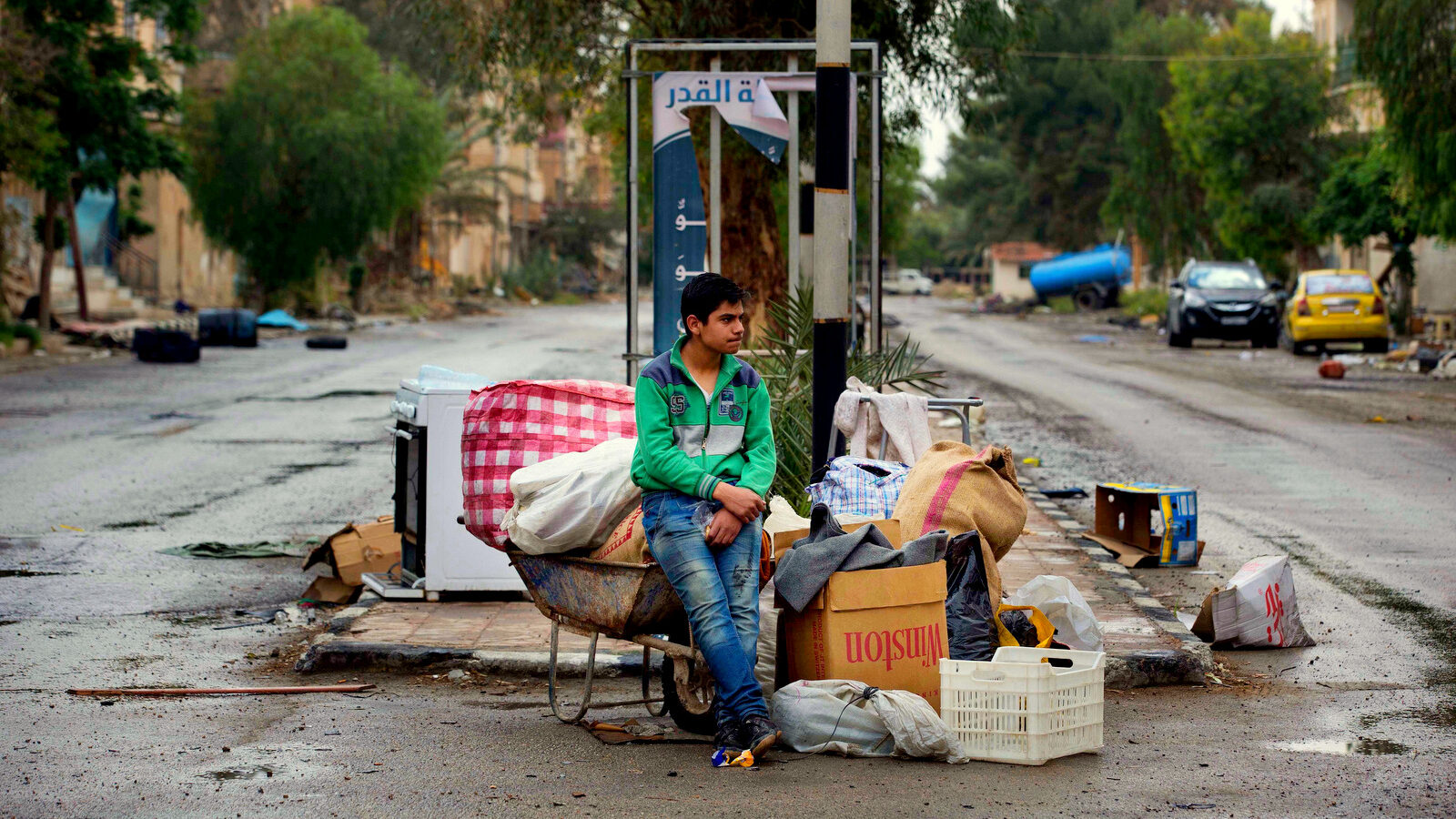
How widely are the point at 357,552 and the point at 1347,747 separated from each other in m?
5.16

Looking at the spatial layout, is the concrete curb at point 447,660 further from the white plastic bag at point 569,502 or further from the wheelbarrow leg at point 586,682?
the white plastic bag at point 569,502

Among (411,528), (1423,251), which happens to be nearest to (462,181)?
(1423,251)

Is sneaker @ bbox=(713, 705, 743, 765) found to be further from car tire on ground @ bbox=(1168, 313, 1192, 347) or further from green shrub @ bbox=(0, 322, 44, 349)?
car tire on ground @ bbox=(1168, 313, 1192, 347)

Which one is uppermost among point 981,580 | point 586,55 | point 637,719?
point 586,55

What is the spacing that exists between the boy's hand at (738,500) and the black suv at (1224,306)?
30.1m

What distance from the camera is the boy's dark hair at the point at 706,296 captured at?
5.22 meters

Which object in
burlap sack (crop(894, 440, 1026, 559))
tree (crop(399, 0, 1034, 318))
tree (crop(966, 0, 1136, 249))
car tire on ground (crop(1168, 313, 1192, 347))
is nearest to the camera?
burlap sack (crop(894, 440, 1026, 559))

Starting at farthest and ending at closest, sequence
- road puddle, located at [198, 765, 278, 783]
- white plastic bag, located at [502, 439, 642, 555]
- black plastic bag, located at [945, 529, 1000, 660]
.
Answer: black plastic bag, located at [945, 529, 1000, 660]
white plastic bag, located at [502, 439, 642, 555]
road puddle, located at [198, 765, 278, 783]

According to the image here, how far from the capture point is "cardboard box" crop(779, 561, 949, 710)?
543cm

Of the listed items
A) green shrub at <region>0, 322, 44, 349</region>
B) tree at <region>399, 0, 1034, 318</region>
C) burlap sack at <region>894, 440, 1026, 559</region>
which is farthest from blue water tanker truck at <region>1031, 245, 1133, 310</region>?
burlap sack at <region>894, 440, 1026, 559</region>

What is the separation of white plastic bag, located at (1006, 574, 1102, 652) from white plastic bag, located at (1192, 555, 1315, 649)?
1.04m

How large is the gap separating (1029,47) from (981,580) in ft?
50.9

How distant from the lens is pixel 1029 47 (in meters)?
20.1

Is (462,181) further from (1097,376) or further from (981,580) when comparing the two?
(981,580)
